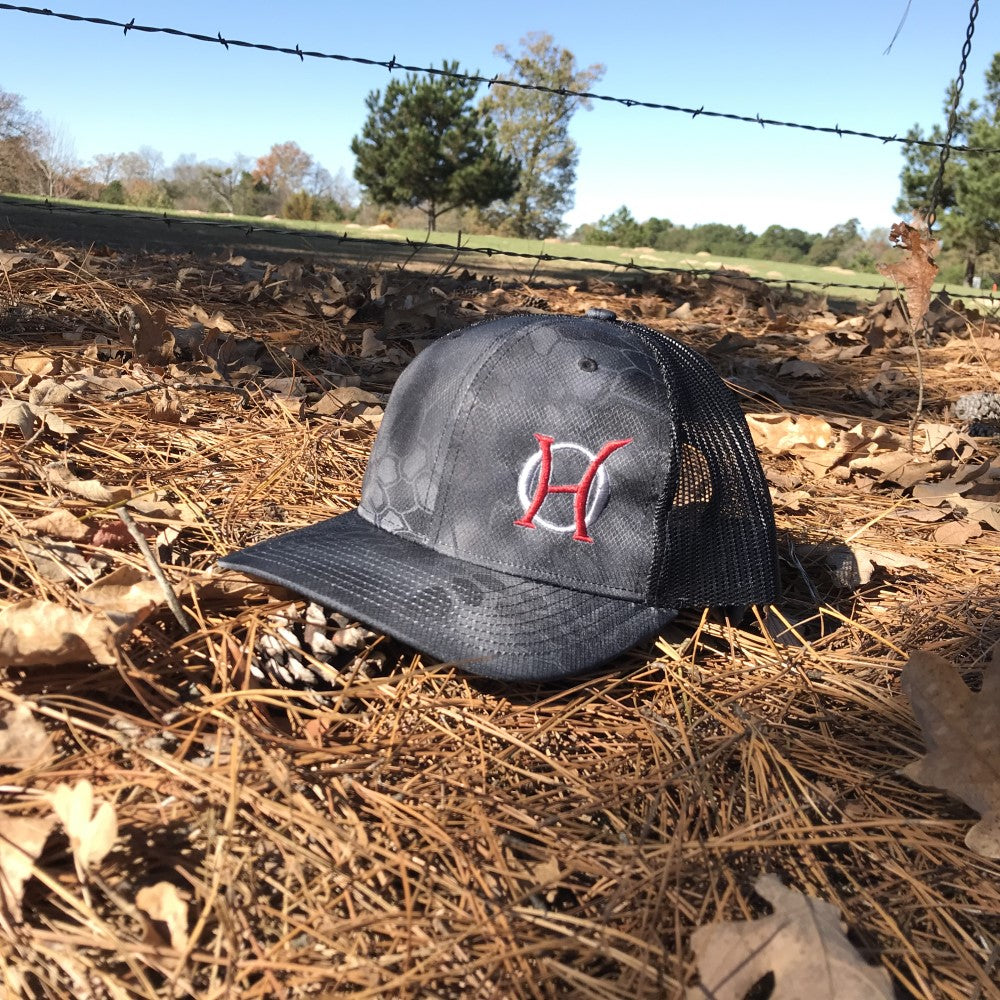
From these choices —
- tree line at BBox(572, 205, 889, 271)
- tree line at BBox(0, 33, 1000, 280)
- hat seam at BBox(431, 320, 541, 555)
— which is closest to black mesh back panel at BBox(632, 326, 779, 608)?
hat seam at BBox(431, 320, 541, 555)

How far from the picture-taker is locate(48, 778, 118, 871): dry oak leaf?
1039mm

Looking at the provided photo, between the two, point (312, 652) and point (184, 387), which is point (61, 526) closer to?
point (312, 652)

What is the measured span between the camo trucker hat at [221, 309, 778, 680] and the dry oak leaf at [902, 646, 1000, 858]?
0.41m

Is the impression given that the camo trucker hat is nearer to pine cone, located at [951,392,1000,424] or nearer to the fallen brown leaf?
the fallen brown leaf

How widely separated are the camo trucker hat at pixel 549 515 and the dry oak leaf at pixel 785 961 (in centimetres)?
52

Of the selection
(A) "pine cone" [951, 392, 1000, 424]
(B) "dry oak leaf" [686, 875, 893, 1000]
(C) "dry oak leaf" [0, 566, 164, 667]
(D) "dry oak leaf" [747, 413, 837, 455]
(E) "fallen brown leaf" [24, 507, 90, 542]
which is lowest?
(B) "dry oak leaf" [686, 875, 893, 1000]

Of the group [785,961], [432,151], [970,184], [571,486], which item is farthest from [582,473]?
[432,151]

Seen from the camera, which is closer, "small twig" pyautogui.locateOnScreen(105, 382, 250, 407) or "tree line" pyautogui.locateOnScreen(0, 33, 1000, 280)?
"small twig" pyautogui.locateOnScreen(105, 382, 250, 407)

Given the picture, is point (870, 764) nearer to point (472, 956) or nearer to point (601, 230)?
point (472, 956)

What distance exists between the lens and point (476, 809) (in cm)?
126

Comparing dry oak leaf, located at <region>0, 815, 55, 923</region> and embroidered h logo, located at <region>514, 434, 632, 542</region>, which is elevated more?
embroidered h logo, located at <region>514, 434, 632, 542</region>

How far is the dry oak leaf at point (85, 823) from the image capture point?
1039 mm

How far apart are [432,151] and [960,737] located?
46.0 metres

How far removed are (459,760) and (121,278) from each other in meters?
3.54
